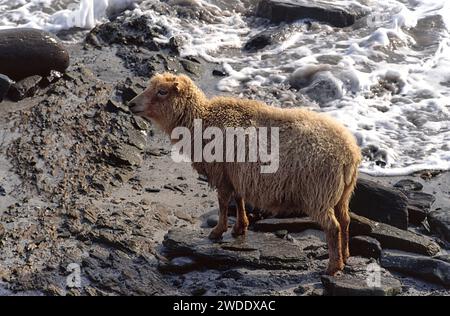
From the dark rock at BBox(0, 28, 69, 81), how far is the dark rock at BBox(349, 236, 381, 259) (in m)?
5.54

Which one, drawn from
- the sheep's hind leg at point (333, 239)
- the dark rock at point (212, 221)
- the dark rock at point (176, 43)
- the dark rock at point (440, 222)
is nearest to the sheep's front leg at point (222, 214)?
the dark rock at point (212, 221)

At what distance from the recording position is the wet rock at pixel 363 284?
6.95m

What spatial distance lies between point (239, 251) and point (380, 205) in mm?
1935

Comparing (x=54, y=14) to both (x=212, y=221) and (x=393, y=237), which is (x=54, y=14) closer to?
(x=212, y=221)

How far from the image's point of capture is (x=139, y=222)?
8.32 metres

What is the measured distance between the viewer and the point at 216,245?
7.86 metres

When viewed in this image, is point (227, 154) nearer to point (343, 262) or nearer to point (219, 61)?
point (343, 262)

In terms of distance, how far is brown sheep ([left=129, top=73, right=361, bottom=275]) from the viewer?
24.0ft

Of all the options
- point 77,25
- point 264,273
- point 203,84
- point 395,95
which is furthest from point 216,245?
point 77,25

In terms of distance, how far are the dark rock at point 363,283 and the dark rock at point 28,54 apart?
581 cm

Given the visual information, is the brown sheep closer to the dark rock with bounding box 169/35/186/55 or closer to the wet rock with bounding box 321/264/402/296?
the wet rock with bounding box 321/264/402/296

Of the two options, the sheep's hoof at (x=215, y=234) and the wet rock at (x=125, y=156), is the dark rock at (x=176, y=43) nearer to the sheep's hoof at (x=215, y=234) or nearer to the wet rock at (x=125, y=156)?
the wet rock at (x=125, y=156)

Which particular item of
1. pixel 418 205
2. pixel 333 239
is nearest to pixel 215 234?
pixel 333 239
